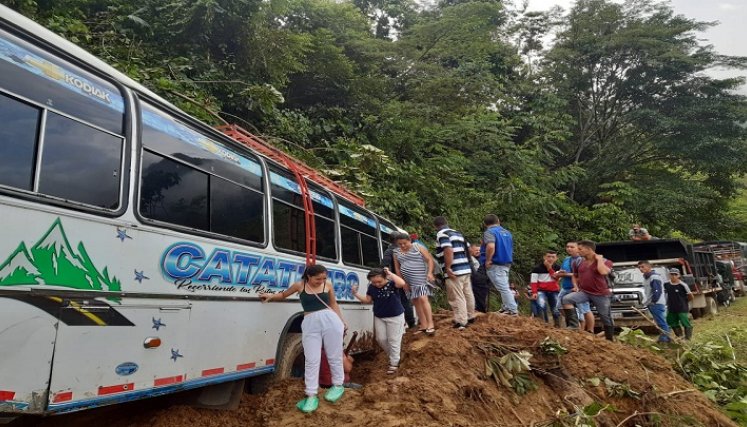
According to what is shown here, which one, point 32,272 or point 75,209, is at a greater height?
point 75,209

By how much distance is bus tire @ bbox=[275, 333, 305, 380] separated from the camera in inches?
177

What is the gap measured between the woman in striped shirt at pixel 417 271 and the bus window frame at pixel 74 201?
364 cm

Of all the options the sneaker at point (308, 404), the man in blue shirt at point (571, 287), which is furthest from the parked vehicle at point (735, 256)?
the sneaker at point (308, 404)

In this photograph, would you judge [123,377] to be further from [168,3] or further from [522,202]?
[522,202]

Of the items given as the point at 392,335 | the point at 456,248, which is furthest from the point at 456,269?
the point at 392,335

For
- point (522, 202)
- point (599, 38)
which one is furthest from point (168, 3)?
point (599, 38)

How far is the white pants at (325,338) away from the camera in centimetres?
422

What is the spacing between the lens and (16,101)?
8.03 ft

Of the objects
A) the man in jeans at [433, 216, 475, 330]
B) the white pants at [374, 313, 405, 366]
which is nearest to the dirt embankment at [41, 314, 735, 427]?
the white pants at [374, 313, 405, 366]

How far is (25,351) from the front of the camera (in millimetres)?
2346

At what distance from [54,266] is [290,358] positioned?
2635 mm

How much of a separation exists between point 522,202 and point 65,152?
1491 centimetres

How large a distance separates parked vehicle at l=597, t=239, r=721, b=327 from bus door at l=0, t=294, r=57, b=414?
958 cm

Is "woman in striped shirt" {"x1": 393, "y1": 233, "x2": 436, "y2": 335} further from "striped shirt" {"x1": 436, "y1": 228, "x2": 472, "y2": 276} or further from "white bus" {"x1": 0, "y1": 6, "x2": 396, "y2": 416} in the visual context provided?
"white bus" {"x1": 0, "y1": 6, "x2": 396, "y2": 416}
